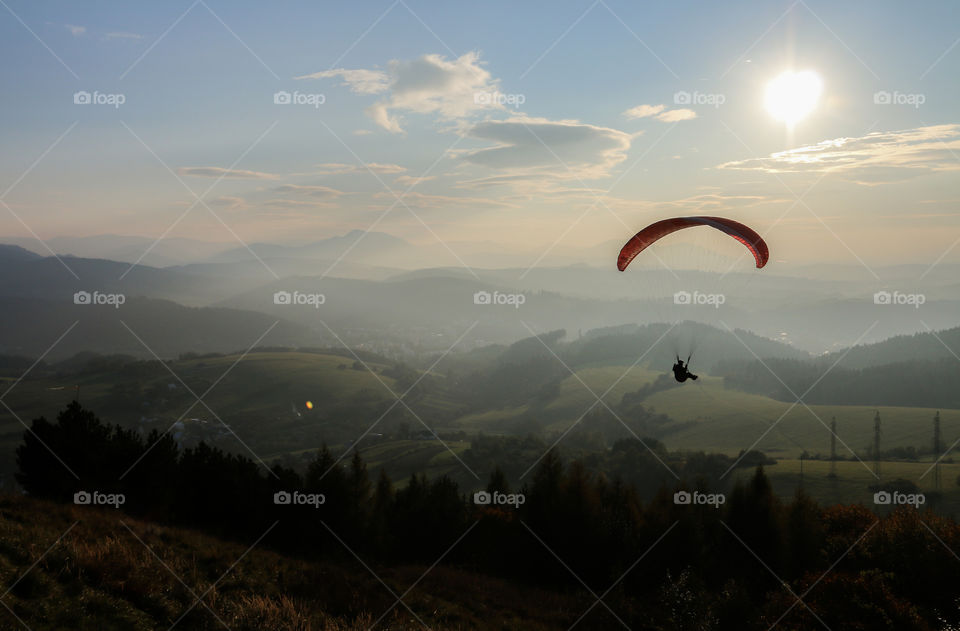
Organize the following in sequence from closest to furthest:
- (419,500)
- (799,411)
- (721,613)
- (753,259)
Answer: (753,259) → (721,613) → (419,500) → (799,411)

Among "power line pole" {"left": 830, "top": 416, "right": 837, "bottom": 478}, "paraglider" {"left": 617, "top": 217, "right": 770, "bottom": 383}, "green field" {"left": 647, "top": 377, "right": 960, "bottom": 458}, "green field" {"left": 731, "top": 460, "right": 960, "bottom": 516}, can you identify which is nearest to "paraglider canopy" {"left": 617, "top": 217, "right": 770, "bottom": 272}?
"paraglider" {"left": 617, "top": 217, "right": 770, "bottom": 383}

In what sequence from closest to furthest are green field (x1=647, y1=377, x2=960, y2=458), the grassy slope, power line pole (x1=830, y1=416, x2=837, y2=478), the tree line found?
the grassy slope
the tree line
power line pole (x1=830, y1=416, x2=837, y2=478)
green field (x1=647, y1=377, x2=960, y2=458)

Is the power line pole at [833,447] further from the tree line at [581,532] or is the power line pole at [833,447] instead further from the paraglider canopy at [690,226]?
the paraglider canopy at [690,226]

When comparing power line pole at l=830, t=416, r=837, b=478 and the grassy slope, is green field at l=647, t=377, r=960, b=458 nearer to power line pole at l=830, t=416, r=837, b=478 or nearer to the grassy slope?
power line pole at l=830, t=416, r=837, b=478

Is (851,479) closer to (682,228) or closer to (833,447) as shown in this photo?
Answer: (833,447)

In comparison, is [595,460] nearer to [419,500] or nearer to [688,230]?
[419,500]

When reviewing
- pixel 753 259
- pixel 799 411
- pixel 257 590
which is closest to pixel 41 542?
pixel 257 590

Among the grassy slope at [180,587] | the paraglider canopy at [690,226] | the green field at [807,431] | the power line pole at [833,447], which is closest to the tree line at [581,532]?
the grassy slope at [180,587]
